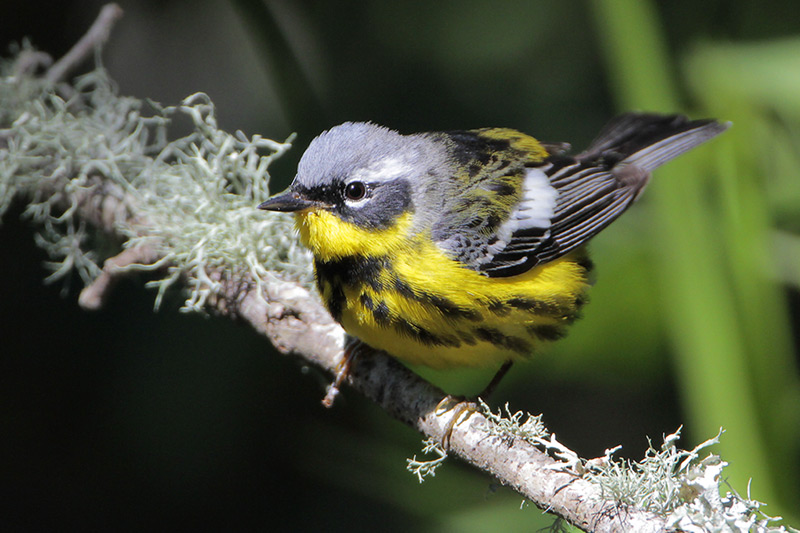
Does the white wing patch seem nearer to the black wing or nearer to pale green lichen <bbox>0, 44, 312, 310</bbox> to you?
the black wing

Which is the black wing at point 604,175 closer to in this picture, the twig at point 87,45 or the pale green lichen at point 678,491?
the pale green lichen at point 678,491

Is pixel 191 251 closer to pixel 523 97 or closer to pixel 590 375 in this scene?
pixel 590 375

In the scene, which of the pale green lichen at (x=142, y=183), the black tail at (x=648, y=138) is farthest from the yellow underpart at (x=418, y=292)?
the black tail at (x=648, y=138)

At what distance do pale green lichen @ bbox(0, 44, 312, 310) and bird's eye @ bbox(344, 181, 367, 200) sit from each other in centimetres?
25

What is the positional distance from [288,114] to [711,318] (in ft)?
6.17

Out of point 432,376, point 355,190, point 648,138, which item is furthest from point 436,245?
point 648,138

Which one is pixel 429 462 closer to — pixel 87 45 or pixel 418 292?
pixel 418 292

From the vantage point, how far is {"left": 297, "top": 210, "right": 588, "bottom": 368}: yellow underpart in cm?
218

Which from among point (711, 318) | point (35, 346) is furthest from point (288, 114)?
point (711, 318)

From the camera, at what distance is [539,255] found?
2.49 metres

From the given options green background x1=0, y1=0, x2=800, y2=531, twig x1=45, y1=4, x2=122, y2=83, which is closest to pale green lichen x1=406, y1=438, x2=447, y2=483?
green background x1=0, y1=0, x2=800, y2=531

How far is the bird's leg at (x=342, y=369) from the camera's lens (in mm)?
2271

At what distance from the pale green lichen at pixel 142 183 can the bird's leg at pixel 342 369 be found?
0.31 meters

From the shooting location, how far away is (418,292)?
2176 millimetres
